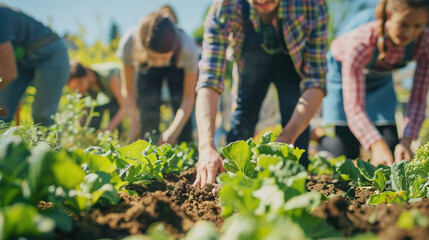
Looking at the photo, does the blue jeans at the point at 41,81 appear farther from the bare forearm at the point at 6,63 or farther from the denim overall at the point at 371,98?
the denim overall at the point at 371,98

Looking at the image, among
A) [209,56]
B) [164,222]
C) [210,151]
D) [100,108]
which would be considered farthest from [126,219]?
[100,108]

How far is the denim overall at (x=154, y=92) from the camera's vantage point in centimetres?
356

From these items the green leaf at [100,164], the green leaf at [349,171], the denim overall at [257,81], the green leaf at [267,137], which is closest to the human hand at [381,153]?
the green leaf at [349,171]

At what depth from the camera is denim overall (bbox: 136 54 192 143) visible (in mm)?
3564

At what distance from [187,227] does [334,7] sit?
15972 mm

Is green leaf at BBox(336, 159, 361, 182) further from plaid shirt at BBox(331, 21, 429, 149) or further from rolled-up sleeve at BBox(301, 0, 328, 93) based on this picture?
rolled-up sleeve at BBox(301, 0, 328, 93)

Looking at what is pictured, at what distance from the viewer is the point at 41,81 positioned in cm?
293

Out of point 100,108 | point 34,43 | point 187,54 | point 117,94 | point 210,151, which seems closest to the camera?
point 210,151

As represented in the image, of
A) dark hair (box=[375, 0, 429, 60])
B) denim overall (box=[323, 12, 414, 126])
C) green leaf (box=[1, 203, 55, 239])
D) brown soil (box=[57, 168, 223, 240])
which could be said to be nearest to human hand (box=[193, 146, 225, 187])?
brown soil (box=[57, 168, 223, 240])

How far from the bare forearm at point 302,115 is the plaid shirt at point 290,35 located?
8cm

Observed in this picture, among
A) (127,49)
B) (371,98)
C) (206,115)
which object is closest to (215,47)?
(206,115)

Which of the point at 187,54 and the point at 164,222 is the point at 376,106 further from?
the point at 164,222

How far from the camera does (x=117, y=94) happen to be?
4.48 m

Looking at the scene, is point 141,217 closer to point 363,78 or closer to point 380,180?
point 380,180
